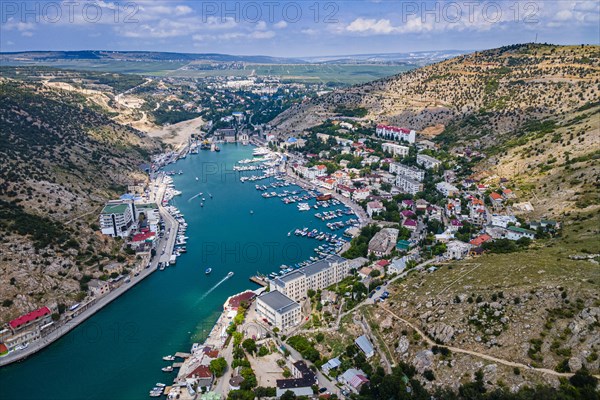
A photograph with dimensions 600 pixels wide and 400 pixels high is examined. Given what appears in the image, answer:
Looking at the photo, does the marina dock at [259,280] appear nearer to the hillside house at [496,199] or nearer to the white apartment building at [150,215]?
the white apartment building at [150,215]

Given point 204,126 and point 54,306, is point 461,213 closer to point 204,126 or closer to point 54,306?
point 54,306

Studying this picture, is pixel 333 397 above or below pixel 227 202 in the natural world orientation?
below

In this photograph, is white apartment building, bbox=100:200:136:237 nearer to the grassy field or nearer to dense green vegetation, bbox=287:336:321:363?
dense green vegetation, bbox=287:336:321:363

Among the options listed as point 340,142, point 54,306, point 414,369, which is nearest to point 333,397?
point 414,369

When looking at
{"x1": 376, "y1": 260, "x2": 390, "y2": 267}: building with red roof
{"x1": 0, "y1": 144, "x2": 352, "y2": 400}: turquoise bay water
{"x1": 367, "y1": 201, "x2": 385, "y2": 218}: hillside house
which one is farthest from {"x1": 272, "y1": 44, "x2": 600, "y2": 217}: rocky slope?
{"x1": 0, "y1": 144, "x2": 352, "y2": 400}: turquoise bay water

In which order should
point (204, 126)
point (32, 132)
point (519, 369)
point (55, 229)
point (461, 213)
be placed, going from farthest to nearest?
point (204, 126) < point (32, 132) < point (461, 213) < point (55, 229) < point (519, 369)
